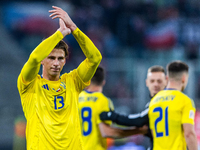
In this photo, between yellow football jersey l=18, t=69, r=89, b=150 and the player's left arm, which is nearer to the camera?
yellow football jersey l=18, t=69, r=89, b=150

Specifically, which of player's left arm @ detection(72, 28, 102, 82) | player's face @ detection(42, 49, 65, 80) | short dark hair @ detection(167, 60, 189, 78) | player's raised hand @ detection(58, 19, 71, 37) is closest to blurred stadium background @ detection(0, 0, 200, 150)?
short dark hair @ detection(167, 60, 189, 78)

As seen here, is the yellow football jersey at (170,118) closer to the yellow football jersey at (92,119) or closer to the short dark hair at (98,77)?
the yellow football jersey at (92,119)

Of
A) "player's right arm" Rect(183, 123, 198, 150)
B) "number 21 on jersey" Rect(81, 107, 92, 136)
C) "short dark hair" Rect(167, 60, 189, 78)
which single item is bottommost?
"player's right arm" Rect(183, 123, 198, 150)

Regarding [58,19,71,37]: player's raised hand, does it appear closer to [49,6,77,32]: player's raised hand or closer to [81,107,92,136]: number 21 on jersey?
[49,6,77,32]: player's raised hand

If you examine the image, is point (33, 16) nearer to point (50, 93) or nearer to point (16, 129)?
point (16, 129)

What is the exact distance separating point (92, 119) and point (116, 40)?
950cm

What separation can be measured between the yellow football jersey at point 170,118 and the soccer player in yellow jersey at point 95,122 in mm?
656

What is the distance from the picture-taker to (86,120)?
5734 mm

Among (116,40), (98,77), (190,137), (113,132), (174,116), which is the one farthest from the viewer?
(116,40)

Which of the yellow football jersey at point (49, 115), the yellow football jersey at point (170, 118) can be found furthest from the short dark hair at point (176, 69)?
the yellow football jersey at point (49, 115)

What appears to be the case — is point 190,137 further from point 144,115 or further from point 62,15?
point 62,15

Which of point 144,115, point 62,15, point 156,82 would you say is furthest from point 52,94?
point 156,82

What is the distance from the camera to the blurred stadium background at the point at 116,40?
1094 centimetres

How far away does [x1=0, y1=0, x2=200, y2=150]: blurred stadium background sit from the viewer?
10.9 meters
